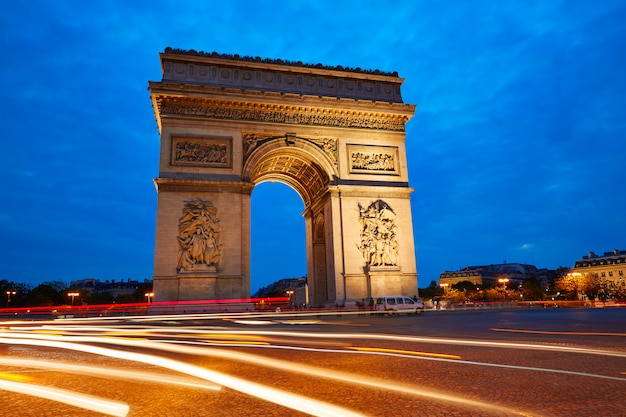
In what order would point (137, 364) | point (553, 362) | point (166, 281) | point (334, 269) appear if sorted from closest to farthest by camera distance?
point (553, 362) < point (137, 364) < point (166, 281) < point (334, 269)

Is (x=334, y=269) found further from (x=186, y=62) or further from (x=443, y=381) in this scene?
(x=443, y=381)

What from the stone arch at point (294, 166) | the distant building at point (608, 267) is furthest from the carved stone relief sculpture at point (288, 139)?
the distant building at point (608, 267)

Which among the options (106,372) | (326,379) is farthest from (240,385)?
(106,372)

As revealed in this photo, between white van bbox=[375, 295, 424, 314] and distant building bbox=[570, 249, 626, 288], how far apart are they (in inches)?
2737

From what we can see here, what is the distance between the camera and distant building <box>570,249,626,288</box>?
250 feet

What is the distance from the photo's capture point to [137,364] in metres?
5.93

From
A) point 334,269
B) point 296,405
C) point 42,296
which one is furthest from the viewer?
point 42,296

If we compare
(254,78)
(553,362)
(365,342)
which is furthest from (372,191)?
(553,362)

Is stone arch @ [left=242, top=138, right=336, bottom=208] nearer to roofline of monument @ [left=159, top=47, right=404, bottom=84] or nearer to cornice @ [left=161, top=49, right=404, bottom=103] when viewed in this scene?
cornice @ [left=161, top=49, right=404, bottom=103]

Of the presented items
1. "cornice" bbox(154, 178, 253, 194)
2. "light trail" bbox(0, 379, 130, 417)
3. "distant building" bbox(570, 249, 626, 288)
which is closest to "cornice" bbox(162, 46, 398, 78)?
"cornice" bbox(154, 178, 253, 194)

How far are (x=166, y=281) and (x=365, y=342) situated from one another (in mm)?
15239

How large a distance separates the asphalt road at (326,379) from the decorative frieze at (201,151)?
51.8 feet

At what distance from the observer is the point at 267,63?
25.0 metres

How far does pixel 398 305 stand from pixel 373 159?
8934 mm
